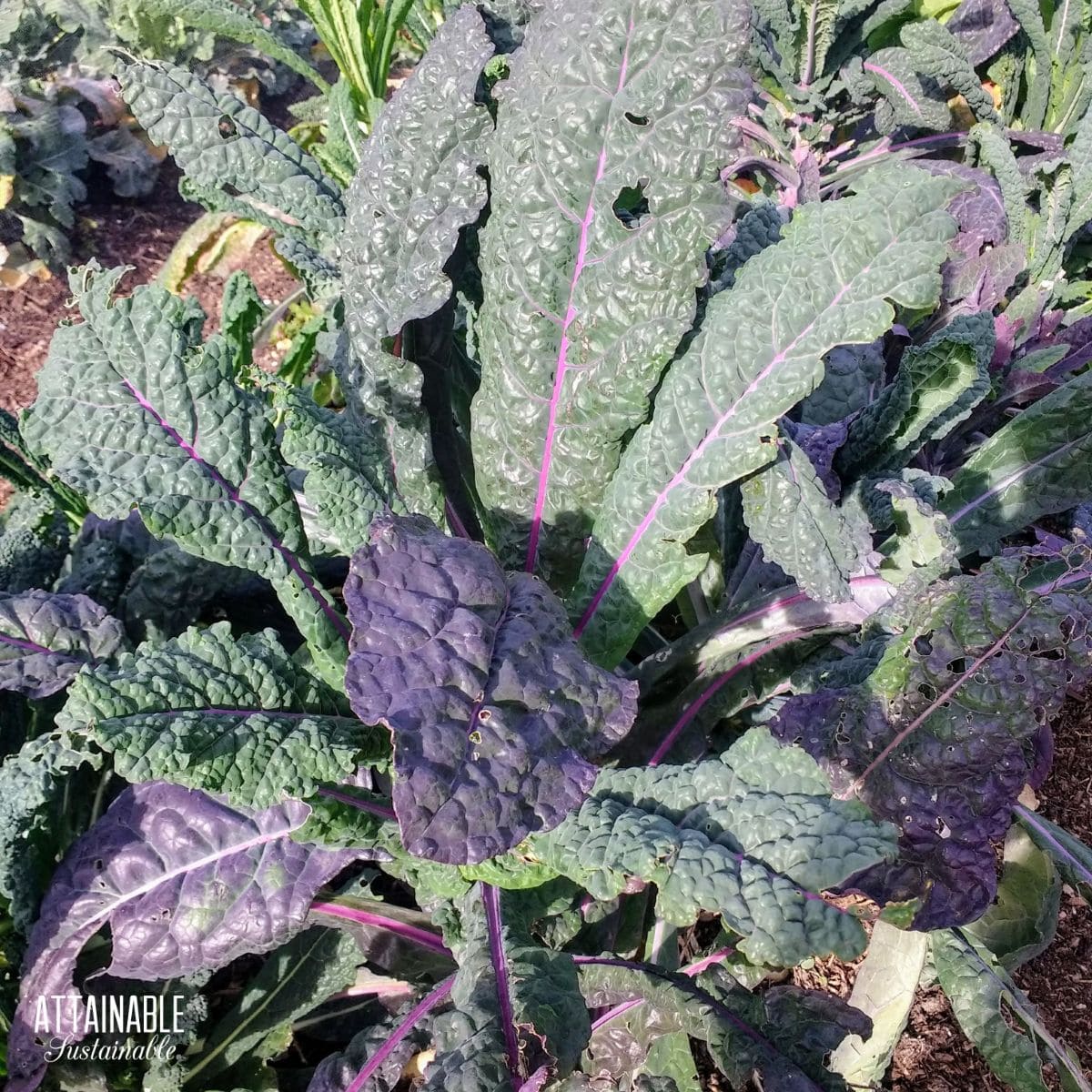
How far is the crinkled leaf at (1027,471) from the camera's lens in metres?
1.54

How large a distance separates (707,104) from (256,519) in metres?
0.87

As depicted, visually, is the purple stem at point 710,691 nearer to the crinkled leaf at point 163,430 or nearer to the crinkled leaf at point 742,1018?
the crinkled leaf at point 742,1018

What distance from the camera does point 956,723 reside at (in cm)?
112

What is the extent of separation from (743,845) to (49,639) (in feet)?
3.89

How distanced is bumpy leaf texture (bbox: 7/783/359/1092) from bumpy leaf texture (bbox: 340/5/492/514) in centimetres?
73

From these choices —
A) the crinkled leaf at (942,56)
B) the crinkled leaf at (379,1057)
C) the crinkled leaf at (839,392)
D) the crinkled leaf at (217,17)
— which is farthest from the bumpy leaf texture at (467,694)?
the crinkled leaf at (942,56)

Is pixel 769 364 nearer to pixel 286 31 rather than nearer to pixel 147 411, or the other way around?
pixel 147 411

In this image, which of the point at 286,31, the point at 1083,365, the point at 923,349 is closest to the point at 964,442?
the point at 1083,365

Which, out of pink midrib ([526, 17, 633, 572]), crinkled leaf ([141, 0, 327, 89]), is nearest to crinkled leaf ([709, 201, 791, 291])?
pink midrib ([526, 17, 633, 572])

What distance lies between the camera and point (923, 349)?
1501mm

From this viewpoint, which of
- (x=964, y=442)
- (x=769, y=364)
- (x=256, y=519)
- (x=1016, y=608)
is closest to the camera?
(x=1016, y=608)

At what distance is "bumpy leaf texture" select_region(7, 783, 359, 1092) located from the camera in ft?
4.39

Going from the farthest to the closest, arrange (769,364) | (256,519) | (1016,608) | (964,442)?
1. (964,442)
2. (256,519)
3. (769,364)
4. (1016,608)

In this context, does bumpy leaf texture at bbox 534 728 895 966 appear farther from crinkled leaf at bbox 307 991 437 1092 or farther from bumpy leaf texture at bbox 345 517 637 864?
crinkled leaf at bbox 307 991 437 1092
